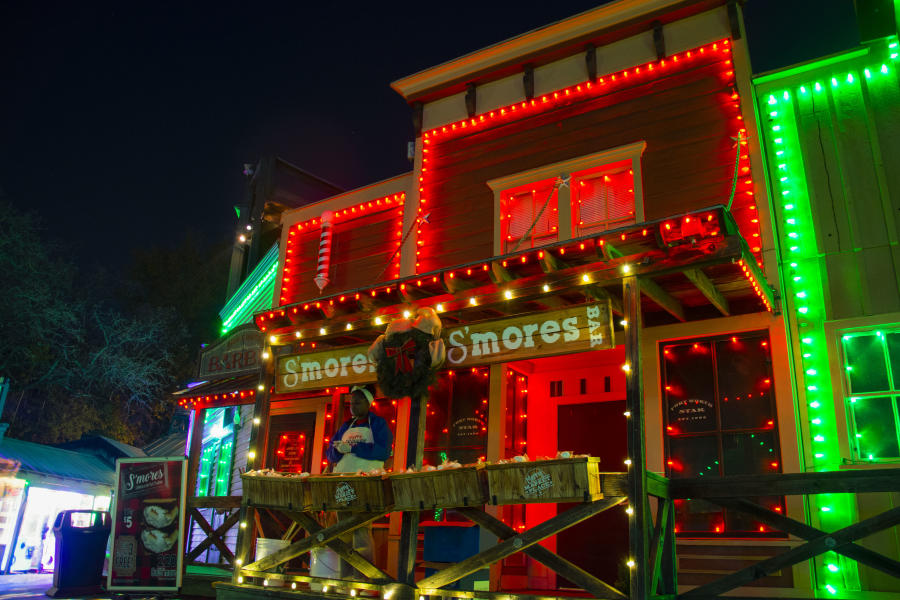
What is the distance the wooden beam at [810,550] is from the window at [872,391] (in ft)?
5.00

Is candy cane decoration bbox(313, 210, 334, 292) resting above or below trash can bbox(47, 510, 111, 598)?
above

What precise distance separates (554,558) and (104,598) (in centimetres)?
632

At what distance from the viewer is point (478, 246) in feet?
34.1

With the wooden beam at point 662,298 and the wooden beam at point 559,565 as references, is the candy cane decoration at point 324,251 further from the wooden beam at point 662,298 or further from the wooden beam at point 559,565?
the wooden beam at point 662,298

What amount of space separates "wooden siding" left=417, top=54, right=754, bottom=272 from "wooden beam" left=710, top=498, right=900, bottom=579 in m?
3.55

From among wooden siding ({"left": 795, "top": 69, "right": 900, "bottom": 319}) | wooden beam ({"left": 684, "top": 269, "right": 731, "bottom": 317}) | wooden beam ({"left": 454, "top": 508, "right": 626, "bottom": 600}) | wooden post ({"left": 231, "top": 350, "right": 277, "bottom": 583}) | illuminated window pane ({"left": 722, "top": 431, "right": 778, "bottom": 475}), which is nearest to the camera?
wooden beam ({"left": 454, "top": 508, "right": 626, "bottom": 600})

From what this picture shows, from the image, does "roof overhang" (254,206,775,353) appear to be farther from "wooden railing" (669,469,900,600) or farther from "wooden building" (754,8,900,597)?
"wooden railing" (669,469,900,600)

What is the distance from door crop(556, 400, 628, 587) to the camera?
8.68 m

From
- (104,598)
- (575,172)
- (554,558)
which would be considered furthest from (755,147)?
(104,598)

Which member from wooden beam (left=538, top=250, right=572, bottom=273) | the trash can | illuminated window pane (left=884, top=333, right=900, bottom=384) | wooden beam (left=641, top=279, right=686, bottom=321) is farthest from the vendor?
illuminated window pane (left=884, top=333, right=900, bottom=384)

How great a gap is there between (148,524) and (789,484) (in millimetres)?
7994

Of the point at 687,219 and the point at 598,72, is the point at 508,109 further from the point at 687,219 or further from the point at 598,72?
the point at 687,219

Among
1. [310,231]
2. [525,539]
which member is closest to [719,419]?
[525,539]

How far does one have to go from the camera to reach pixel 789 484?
5953mm
